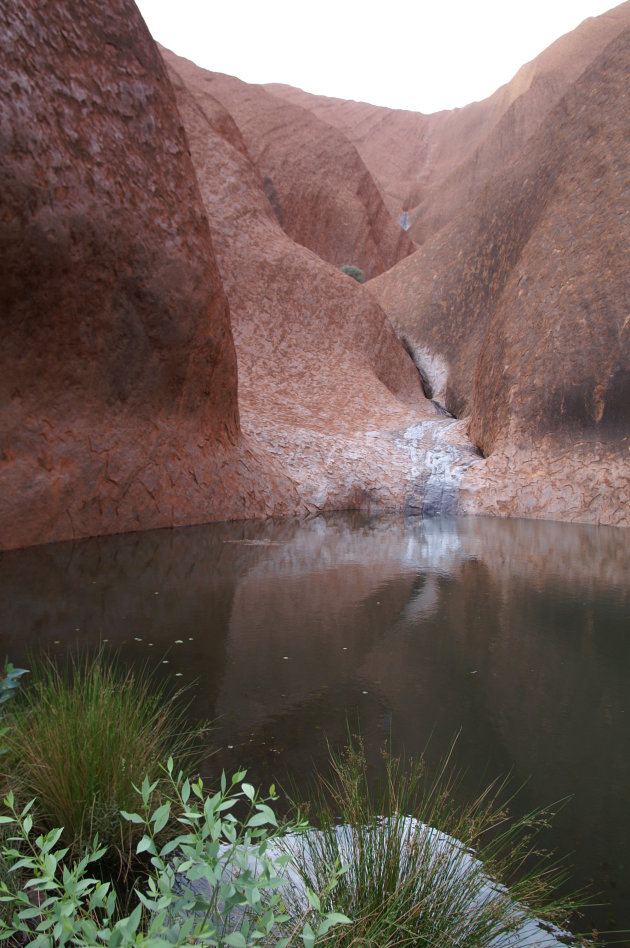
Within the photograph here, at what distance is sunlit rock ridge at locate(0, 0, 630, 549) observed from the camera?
7.50 meters

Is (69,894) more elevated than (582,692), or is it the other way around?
(69,894)

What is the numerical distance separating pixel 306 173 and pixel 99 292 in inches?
944

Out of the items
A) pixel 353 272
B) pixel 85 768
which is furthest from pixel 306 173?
pixel 85 768

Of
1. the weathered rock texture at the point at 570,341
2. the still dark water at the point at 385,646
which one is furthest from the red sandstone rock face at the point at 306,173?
the still dark water at the point at 385,646

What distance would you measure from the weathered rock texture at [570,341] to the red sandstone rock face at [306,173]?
13.4m

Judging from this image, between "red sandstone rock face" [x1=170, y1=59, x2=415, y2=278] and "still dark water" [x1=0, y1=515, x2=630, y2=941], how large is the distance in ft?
79.2

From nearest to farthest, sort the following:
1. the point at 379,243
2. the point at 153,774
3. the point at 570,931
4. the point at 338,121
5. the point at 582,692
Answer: the point at 570,931 → the point at 153,774 → the point at 582,692 → the point at 379,243 → the point at 338,121

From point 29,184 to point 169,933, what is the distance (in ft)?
23.6

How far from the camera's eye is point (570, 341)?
12.5 m

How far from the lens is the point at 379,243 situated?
3228 centimetres

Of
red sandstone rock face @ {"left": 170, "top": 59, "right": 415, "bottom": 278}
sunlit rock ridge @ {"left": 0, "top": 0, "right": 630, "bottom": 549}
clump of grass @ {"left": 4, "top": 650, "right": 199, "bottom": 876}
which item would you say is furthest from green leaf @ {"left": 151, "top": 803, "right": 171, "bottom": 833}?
red sandstone rock face @ {"left": 170, "top": 59, "right": 415, "bottom": 278}

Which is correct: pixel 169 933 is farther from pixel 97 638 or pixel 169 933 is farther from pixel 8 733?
pixel 97 638

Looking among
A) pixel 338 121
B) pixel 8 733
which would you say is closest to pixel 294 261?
pixel 8 733

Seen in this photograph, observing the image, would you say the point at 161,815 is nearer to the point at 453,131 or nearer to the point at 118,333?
the point at 118,333
